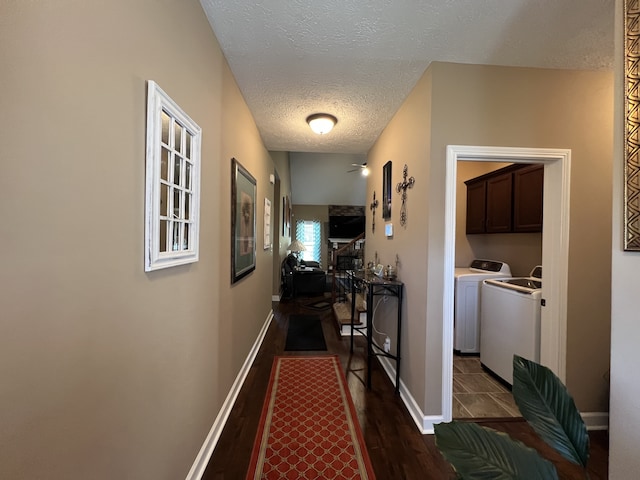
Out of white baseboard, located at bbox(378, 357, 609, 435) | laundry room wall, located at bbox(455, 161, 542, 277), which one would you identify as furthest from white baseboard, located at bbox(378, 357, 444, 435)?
laundry room wall, located at bbox(455, 161, 542, 277)

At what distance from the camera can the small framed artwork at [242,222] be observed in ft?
7.27

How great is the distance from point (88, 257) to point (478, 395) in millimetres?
3019

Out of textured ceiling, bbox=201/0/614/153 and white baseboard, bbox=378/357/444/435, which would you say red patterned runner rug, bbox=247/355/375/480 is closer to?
white baseboard, bbox=378/357/444/435

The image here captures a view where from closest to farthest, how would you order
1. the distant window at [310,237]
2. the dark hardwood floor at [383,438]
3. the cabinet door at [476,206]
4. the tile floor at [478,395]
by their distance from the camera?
the dark hardwood floor at [383,438], the tile floor at [478,395], the cabinet door at [476,206], the distant window at [310,237]

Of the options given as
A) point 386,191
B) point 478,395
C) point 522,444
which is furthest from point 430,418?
point 386,191

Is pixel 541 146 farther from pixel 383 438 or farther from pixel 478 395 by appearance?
pixel 383 438

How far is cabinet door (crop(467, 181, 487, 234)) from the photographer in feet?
11.7

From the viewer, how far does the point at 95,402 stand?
809mm

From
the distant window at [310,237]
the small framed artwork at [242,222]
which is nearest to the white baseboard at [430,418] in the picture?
Answer: the small framed artwork at [242,222]

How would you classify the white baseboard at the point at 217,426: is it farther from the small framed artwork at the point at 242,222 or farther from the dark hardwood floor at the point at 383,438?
the small framed artwork at the point at 242,222

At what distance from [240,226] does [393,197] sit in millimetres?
1545

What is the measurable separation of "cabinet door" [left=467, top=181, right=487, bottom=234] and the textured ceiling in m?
1.77

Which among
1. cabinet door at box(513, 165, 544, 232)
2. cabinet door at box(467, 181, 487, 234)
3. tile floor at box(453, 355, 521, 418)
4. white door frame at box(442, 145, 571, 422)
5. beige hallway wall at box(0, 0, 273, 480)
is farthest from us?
cabinet door at box(467, 181, 487, 234)

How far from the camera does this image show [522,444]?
2.29ft
